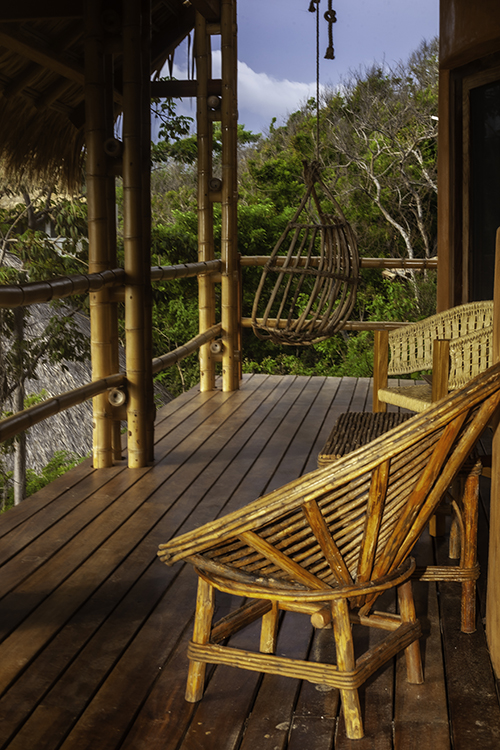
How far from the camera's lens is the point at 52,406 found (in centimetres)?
290

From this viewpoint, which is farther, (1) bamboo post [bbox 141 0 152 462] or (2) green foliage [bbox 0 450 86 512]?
(2) green foliage [bbox 0 450 86 512]

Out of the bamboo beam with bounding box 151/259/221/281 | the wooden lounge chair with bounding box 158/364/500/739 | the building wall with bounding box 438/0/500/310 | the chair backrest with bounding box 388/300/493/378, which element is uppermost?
the building wall with bounding box 438/0/500/310

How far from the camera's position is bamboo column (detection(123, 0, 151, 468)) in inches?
128

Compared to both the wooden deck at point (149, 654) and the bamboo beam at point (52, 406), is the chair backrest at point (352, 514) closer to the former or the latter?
the wooden deck at point (149, 654)

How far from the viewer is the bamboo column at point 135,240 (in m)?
3.24

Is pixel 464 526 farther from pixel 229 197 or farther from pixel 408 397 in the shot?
pixel 229 197

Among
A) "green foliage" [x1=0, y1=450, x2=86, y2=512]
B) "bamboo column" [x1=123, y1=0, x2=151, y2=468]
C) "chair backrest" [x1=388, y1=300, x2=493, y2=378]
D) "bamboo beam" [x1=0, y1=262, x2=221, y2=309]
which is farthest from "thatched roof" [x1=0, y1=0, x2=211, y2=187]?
"green foliage" [x1=0, y1=450, x2=86, y2=512]

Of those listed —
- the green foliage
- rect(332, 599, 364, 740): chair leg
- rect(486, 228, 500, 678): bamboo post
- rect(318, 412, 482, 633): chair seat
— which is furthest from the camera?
the green foliage

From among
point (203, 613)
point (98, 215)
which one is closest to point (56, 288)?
point (98, 215)

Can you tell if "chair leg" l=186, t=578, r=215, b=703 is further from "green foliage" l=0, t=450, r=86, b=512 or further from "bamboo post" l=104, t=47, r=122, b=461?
"green foliage" l=0, t=450, r=86, b=512

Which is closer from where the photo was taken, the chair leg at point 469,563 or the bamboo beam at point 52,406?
the chair leg at point 469,563

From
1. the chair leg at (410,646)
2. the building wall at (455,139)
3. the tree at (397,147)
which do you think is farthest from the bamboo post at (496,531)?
the tree at (397,147)

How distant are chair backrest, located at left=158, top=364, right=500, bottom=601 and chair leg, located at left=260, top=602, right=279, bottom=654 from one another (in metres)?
0.27

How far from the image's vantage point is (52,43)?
12.1 ft
